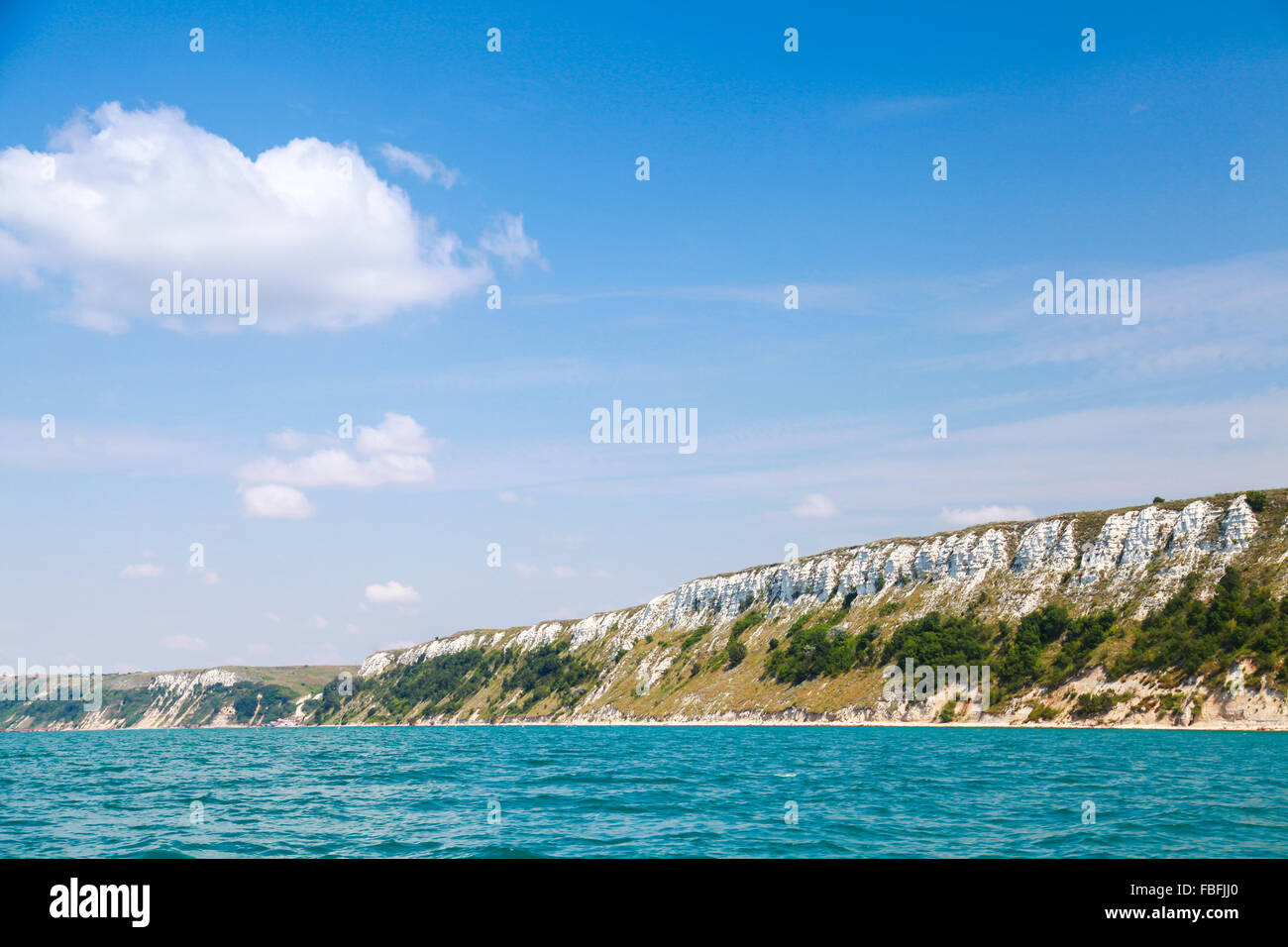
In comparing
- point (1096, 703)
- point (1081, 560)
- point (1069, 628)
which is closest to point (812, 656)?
point (1069, 628)

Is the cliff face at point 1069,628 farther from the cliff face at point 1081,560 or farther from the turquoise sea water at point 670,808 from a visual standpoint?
the turquoise sea water at point 670,808

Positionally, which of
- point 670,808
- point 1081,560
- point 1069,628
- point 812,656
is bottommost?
point 812,656

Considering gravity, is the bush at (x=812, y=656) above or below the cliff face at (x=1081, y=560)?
below

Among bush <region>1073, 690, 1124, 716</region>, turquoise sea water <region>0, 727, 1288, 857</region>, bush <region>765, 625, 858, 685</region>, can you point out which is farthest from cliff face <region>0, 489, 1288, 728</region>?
turquoise sea water <region>0, 727, 1288, 857</region>

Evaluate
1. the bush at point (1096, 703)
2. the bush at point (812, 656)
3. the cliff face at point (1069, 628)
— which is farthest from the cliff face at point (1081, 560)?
the bush at point (1096, 703)

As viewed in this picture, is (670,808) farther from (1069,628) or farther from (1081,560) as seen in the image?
(1081,560)

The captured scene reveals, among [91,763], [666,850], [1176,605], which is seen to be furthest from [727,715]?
[666,850]

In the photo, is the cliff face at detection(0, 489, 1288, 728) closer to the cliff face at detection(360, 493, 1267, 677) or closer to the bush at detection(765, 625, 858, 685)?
the cliff face at detection(360, 493, 1267, 677)
